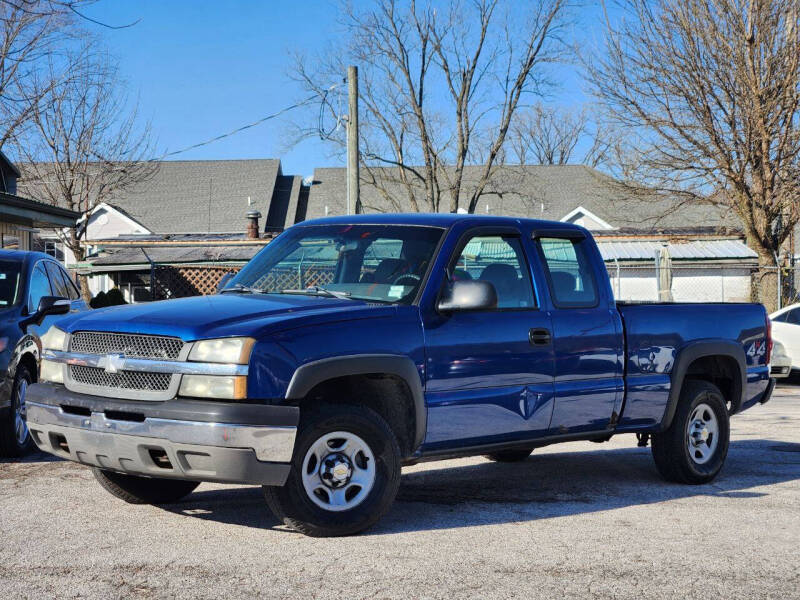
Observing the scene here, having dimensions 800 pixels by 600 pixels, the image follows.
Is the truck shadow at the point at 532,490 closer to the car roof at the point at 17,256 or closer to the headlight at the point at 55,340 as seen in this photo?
the headlight at the point at 55,340

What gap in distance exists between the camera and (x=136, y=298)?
35469 millimetres

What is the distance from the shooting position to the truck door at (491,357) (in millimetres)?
6281

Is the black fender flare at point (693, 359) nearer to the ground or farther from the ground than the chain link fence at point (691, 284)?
nearer to the ground

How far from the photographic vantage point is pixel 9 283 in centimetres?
942

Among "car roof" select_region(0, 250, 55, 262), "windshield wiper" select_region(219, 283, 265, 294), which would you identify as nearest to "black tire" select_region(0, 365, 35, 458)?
"car roof" select_region(0, 250, 55, 262)

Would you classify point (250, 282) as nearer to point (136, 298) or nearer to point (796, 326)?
point (796, 326)

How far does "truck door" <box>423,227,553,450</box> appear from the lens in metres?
6.28

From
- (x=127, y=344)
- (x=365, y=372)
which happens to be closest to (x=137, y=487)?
(x=127, y=344)

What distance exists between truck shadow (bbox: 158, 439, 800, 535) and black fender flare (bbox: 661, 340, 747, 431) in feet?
2.03

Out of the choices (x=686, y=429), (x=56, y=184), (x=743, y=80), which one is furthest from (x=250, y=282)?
(x=56, y=184)

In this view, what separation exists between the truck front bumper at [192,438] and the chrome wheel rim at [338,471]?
0.86 feet

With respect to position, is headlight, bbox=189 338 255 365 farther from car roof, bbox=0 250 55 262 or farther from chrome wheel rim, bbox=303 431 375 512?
car roof, bbox=0 250 55 262

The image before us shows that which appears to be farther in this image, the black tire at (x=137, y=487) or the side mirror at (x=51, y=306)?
the side mirror at (x=51, y=306)

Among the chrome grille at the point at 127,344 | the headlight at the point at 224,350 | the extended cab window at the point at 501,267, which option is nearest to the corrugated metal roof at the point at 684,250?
the extended cab window at the point at 501,267
